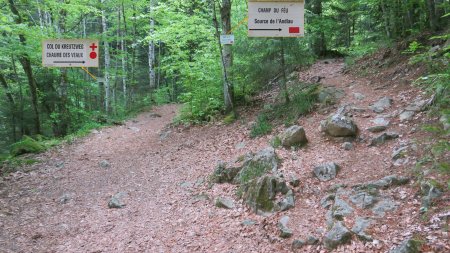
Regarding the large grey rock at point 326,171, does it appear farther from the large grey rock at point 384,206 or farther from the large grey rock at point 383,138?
the large grey rock at point 384,206

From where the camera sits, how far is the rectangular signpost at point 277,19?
29.5 feet

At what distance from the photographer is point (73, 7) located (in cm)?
1293

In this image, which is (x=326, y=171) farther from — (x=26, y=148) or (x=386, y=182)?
(x=26, y=148)

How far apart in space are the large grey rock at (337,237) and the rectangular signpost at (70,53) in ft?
26.6

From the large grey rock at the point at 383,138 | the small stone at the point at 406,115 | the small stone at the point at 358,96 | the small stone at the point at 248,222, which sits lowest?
the small stone at the point at 248,222

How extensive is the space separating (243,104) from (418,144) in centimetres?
746

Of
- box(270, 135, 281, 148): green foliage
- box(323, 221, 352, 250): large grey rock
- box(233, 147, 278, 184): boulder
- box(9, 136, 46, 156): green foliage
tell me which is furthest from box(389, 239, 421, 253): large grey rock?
box(9, 136, 46, 156): green foliage

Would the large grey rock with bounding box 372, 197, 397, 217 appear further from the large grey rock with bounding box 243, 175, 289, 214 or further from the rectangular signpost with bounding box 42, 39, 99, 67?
the rectangular signpost with bounding box 42, 39, 99, 67

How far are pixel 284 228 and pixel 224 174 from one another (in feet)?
9.41

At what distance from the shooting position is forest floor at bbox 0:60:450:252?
5.46 meters

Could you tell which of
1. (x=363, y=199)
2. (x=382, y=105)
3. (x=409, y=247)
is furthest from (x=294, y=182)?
(x=382, y=105)

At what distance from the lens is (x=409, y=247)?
4207mm

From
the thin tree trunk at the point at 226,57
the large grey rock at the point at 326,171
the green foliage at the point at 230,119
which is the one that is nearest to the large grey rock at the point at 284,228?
the large grey rock at the point at 326,171

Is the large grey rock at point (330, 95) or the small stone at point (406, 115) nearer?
the small stone at point (406, 115)
